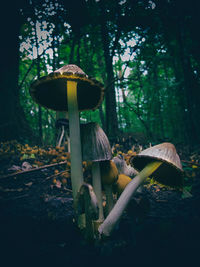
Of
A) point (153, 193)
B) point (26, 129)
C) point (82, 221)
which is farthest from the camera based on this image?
point (26, 129)

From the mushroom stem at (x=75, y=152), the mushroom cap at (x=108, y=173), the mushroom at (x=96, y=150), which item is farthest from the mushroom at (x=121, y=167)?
the mushroom stem at (x=75, y=152)

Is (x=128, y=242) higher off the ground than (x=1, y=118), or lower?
lower

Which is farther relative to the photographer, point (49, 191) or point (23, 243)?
point (49, 191)

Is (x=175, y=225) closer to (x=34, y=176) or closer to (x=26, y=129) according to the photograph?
(x=34, y=176)

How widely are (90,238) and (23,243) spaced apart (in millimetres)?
533

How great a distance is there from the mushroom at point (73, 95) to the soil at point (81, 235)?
1.25 feet

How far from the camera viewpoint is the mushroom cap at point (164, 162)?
4.73ft

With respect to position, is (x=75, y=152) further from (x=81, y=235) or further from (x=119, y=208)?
(x=81, y=235)

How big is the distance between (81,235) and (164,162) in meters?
1.11

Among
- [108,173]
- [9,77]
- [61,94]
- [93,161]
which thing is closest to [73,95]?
[61,94]

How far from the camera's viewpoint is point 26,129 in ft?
16.4

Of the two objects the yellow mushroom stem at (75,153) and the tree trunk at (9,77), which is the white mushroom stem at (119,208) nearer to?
the yellow mushroom stem at (75,153)

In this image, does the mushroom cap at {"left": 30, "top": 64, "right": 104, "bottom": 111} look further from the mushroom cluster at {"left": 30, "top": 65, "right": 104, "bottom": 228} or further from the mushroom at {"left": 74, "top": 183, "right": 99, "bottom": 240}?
the mushroom at {"left": 74, "top": 183, "right": 99, "bottom": 240}

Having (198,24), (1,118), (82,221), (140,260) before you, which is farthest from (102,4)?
(140,260)
